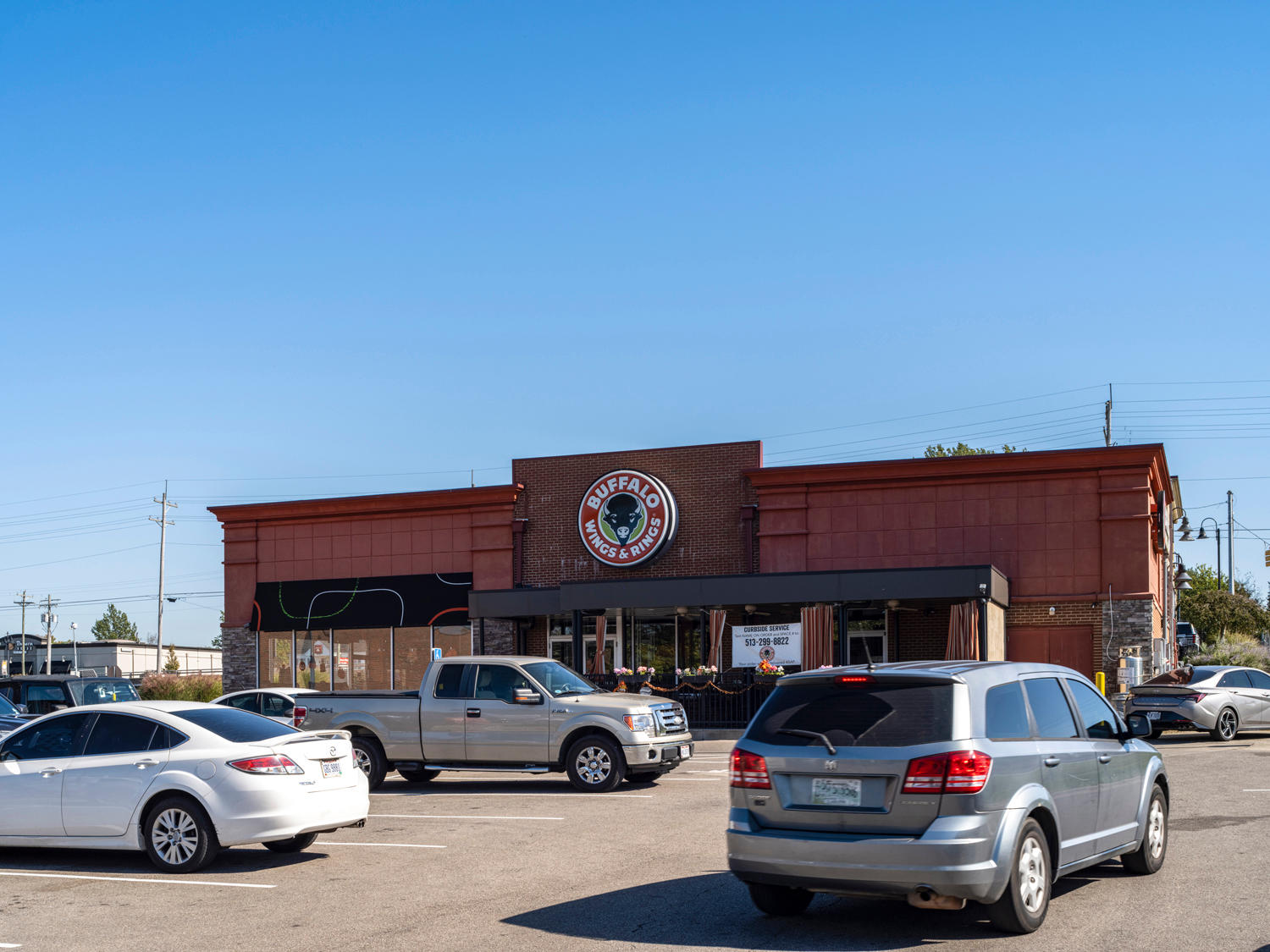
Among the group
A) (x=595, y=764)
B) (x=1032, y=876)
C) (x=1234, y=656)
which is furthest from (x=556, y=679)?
(x=1234, y=656)

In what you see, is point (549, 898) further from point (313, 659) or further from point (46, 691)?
point (313, 659)

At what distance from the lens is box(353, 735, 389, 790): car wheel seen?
17.8 meters

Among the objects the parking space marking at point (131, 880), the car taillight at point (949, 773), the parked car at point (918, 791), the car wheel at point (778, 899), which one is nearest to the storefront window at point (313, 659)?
the parking space marking at point (131, 880)

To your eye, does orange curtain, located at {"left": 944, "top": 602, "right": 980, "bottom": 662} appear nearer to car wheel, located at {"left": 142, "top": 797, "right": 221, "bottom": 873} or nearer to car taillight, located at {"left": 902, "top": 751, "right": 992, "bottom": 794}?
car wheel, located at {"left": 142, "top": 797, "right": 221, "bottom": 873}

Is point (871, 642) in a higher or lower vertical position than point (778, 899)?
higher

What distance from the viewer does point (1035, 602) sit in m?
30.3

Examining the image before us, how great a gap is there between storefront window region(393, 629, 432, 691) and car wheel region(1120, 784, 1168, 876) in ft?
90.2

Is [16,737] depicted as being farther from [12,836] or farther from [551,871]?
[551,871]

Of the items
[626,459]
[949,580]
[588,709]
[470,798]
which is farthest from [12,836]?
[626,459]

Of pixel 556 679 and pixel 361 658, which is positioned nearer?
pixel 556 679

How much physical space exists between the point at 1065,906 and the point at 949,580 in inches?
751

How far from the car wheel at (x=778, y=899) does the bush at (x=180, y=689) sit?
121ft

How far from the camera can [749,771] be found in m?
8.35

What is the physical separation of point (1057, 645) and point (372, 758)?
1828 centimetres
